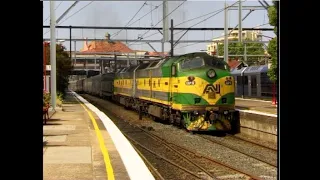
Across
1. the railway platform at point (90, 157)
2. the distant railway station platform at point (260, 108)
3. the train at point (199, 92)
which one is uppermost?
the train at point (199, 92)

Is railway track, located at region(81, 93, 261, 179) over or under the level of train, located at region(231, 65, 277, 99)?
under

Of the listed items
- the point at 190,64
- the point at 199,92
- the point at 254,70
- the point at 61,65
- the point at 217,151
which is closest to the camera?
the point at 217,151

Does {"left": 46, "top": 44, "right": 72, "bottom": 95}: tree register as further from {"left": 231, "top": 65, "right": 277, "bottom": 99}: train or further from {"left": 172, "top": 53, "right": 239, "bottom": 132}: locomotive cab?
{"left": 172, "top": 53, "right": 239, "bottom": 132}: locomotive cab

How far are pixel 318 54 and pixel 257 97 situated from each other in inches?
1205

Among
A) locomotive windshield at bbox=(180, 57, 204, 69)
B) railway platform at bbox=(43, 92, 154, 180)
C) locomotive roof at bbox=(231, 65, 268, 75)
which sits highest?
locomotive roof at bbox=(231, 65, 268, 75)

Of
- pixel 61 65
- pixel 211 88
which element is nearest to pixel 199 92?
pixel 211 88

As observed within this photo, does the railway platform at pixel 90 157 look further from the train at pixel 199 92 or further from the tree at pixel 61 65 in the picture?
the tree at pixel 61 65

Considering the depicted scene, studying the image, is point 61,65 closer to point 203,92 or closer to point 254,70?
point 254,70

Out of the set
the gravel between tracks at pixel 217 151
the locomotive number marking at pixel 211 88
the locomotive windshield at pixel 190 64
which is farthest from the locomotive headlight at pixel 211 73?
the gravel between tracks at pixel 217 151

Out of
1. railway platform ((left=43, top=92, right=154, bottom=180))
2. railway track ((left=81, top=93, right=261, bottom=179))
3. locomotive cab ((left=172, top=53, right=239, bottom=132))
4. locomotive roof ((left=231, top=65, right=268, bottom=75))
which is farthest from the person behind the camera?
locomotive roof ((left=231, top=65, right=268, bottom=75))

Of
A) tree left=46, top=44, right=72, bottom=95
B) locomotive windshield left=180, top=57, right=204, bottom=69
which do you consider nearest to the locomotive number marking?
locomotive windshield left=180, top=57, right=204, bottom=69

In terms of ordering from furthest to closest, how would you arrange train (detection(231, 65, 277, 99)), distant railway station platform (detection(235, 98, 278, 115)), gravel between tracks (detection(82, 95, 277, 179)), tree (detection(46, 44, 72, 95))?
tree (detection(46, 44, 72, 95)), train (detection(231, 65, 277, 99)), distant railway station platform (detection(235, 98, 278, 115)), gravel between tracks (detection(82, 95, 277, 179))

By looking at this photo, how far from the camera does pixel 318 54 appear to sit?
2.50m
